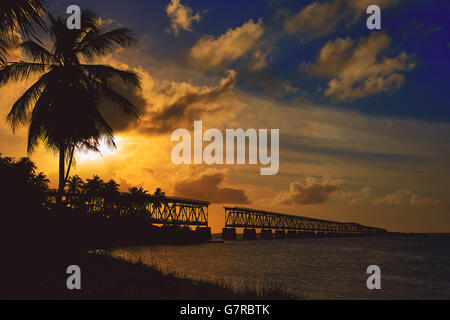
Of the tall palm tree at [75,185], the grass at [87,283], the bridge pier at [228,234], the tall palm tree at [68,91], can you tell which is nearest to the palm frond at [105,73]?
the tall palm tree at [68,91]

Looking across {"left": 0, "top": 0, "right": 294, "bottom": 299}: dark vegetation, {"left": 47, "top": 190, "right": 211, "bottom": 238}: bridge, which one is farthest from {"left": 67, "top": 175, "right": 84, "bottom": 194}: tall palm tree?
{"left": 0, "top": 0, "right": 294, "bottom": 299}: dark vegetation

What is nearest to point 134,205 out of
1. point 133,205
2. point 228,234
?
point 133,205

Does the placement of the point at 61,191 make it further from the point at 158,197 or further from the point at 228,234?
the point at 228,234

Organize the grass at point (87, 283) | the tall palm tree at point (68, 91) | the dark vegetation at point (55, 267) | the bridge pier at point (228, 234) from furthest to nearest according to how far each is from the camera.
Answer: the bridge pier at point (228, 234), the tall palm tree at point (68, 91), the dark vegetation at point (55, 267), the grass at point (87, 283)

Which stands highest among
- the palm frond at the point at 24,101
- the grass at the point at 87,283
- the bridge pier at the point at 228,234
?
the palm frond at the point at 24,101

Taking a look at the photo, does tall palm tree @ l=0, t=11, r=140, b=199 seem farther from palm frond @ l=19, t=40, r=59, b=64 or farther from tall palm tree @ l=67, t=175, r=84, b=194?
tall palm tree @ l=67, t=175, r=84, b=194

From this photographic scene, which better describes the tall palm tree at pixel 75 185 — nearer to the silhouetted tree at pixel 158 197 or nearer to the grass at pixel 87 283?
the silhouetted tree at pixel 158 197

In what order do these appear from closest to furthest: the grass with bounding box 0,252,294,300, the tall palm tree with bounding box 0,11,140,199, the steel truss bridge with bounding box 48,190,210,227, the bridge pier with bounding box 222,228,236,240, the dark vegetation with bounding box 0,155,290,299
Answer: the grass with bounding box 0,252,294,300 → the dark vegetation with bounding box 0,155,290,299 → the tall palm tree with bounding box 0,11,140,199 → the steel truss bridge with bounding box 48,190,210,227 → the bridge pier with bounding box 222,228,236,240

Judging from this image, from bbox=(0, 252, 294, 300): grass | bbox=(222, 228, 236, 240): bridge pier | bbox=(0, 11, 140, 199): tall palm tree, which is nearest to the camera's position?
bbox=(0, 252, 294, 300): grass

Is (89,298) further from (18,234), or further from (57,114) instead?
(57,114)

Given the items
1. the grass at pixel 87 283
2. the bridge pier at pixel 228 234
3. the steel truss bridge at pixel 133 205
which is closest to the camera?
the grass at pixel 87 283

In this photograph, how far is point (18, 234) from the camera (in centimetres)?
1816

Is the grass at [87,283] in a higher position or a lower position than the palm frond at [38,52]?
lower

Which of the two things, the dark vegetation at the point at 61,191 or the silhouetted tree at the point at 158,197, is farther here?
the silhouetted tree at the point at 158,197
